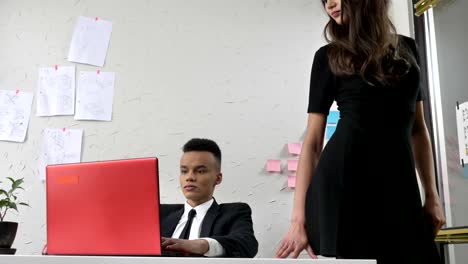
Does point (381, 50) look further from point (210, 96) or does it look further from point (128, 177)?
point (210, 96)

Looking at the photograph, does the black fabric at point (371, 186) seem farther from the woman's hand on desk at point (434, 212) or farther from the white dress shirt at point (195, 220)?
the white dress shirt at point (195, 220)

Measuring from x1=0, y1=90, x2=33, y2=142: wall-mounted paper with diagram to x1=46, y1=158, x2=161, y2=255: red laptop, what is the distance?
1286 millimetres

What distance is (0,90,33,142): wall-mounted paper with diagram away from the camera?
2158 millimetres

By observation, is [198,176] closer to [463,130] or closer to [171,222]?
[171,222]

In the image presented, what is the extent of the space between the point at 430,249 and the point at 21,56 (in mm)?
1890

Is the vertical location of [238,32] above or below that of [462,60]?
above

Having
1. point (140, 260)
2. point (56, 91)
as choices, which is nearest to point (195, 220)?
point (56, 91)

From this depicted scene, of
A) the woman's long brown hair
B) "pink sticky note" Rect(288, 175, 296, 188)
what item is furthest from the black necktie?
the woman's long brown hair

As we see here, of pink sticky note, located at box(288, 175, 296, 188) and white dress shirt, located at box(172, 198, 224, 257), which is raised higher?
pink sticky note, located at box(288, 175, 296, 188)

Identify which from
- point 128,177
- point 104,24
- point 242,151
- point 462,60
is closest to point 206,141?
point 242,151

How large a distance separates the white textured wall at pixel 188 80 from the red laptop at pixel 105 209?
1.15 m

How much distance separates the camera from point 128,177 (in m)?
0.93

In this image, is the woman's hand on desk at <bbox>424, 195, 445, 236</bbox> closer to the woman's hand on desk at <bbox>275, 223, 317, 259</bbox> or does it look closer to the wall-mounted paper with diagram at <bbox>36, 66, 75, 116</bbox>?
the woman's hand on desk at <bbox>275, 223, 317, 259</bbox>

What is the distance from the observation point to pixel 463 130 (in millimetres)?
1671
